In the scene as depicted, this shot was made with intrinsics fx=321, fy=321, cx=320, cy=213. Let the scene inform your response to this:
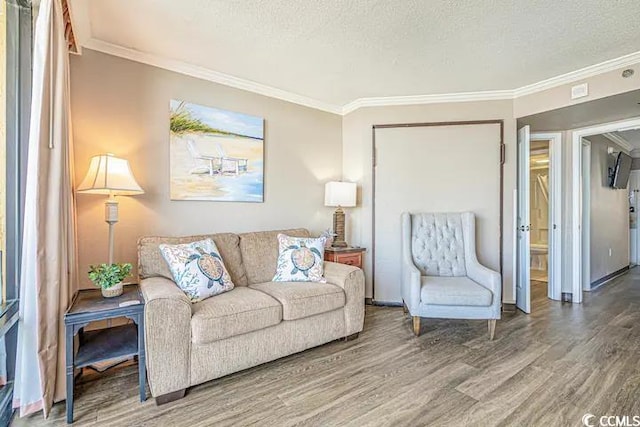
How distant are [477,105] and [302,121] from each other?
1.94 meters

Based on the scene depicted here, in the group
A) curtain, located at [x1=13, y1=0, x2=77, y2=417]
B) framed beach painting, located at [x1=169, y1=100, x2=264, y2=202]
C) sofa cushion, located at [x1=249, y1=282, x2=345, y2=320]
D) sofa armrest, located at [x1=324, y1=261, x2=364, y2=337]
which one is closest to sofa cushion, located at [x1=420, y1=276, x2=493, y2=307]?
sofa armrest, located at [x1=324, y1=261, x2=364, y2=337]

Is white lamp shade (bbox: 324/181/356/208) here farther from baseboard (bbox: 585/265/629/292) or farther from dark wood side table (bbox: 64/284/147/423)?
baseboard (bbox: 585/265/629/292)

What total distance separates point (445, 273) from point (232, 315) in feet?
7.24

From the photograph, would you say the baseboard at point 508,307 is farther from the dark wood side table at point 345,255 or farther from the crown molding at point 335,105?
the crown molding at point 335,105

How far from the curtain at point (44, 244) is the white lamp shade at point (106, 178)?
26 cm

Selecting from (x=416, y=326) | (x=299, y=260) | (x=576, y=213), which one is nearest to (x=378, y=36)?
(x=299, y=260)

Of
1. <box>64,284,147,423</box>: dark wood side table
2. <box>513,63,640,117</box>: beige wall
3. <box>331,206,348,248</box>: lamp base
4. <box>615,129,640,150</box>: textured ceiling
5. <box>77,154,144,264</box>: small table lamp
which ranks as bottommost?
<box>64,284,147,423</box>: dark wood side table

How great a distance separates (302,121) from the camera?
3650mm

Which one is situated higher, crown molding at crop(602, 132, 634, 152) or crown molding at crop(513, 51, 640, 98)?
crown molding at crop(513, 51, 640, 98)

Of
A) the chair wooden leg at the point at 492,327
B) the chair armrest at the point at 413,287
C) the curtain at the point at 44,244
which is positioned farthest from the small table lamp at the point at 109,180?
the chair wooden leg at the point at 492,327

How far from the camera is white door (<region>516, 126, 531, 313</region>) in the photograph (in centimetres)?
345

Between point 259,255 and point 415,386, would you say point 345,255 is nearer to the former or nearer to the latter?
point 259,255

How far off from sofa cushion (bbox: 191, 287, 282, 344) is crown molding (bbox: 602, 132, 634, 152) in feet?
17.0

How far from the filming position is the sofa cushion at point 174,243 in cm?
234
